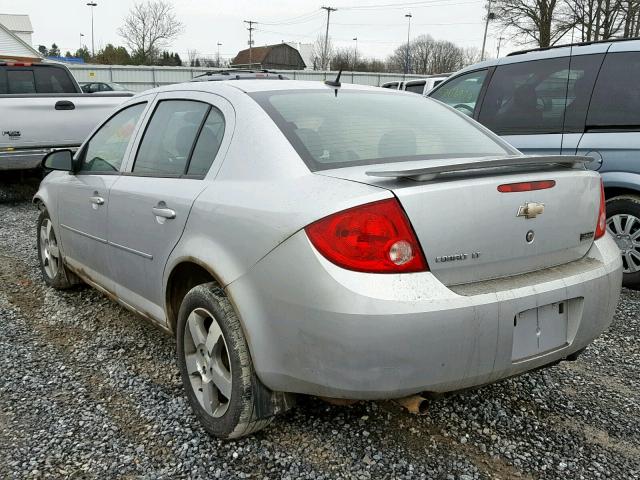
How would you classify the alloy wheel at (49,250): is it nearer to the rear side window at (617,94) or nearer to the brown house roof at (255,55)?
the rear side window at (617,94)

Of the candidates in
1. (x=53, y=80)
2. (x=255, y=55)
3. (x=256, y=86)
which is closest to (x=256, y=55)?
(x=255, y=55)

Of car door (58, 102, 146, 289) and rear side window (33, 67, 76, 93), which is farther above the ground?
rear side window (33, 67, 76, 93)

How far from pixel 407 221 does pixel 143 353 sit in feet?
7.08

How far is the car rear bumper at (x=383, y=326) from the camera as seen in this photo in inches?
75.4

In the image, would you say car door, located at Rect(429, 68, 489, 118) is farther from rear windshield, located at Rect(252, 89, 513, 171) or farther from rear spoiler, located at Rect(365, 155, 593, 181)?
rear spoiler, located at Rect(365, 155, 593, 181)

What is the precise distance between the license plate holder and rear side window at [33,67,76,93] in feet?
29.7

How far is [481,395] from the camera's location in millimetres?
2893

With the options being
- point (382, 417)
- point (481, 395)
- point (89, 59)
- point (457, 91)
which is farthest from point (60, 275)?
point (89, 59)

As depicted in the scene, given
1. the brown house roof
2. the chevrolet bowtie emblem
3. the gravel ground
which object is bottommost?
the gravel ground

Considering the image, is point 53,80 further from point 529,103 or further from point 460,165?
point 460,165

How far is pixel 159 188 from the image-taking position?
9.35ft

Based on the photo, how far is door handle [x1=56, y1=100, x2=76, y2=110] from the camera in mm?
7805

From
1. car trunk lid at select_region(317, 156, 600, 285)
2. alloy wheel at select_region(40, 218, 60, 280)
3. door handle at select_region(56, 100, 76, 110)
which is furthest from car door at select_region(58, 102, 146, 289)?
door handle at select_region(56, 100, 76, 110)

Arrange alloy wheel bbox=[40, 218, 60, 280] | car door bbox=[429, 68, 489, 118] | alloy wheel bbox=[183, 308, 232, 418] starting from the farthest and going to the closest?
car door bbox=[429, 68, 489, 118] < alloy wheel bbox=[40, 218, 60, 280] < alloy wheel bbox=[183, 308, 232, 418]
